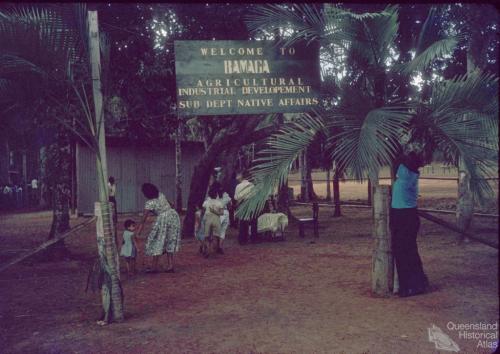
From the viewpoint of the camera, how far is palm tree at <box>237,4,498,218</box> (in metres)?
5.28

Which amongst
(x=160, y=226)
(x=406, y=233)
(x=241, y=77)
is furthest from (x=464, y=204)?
(x=160, y=226)

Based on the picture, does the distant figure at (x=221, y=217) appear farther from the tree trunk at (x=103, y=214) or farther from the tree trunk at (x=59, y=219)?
the tree trunk at (x=103, y=214)

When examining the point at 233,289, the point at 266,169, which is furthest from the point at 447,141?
the point at 233,289

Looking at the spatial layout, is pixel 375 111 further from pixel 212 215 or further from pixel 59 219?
pixel 59 219

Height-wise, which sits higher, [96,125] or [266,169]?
[96,125]

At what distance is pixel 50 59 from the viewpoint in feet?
17.6

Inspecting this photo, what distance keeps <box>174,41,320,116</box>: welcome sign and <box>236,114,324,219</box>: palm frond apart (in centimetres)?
88

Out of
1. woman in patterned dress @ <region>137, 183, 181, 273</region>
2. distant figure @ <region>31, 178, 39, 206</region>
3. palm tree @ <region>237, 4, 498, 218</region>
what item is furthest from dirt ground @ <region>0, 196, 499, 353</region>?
distant figure @ <region>31, 178, 39, 206</region>

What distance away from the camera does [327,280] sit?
744cm

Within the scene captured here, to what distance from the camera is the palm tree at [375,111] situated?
17.3 feet

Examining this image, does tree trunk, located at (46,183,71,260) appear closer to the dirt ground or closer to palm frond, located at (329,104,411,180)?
the dirt ground

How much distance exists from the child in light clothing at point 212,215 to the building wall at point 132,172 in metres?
11.9

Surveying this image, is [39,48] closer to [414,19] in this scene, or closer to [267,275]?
[267,275]

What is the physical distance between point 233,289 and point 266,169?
82.9 inches
